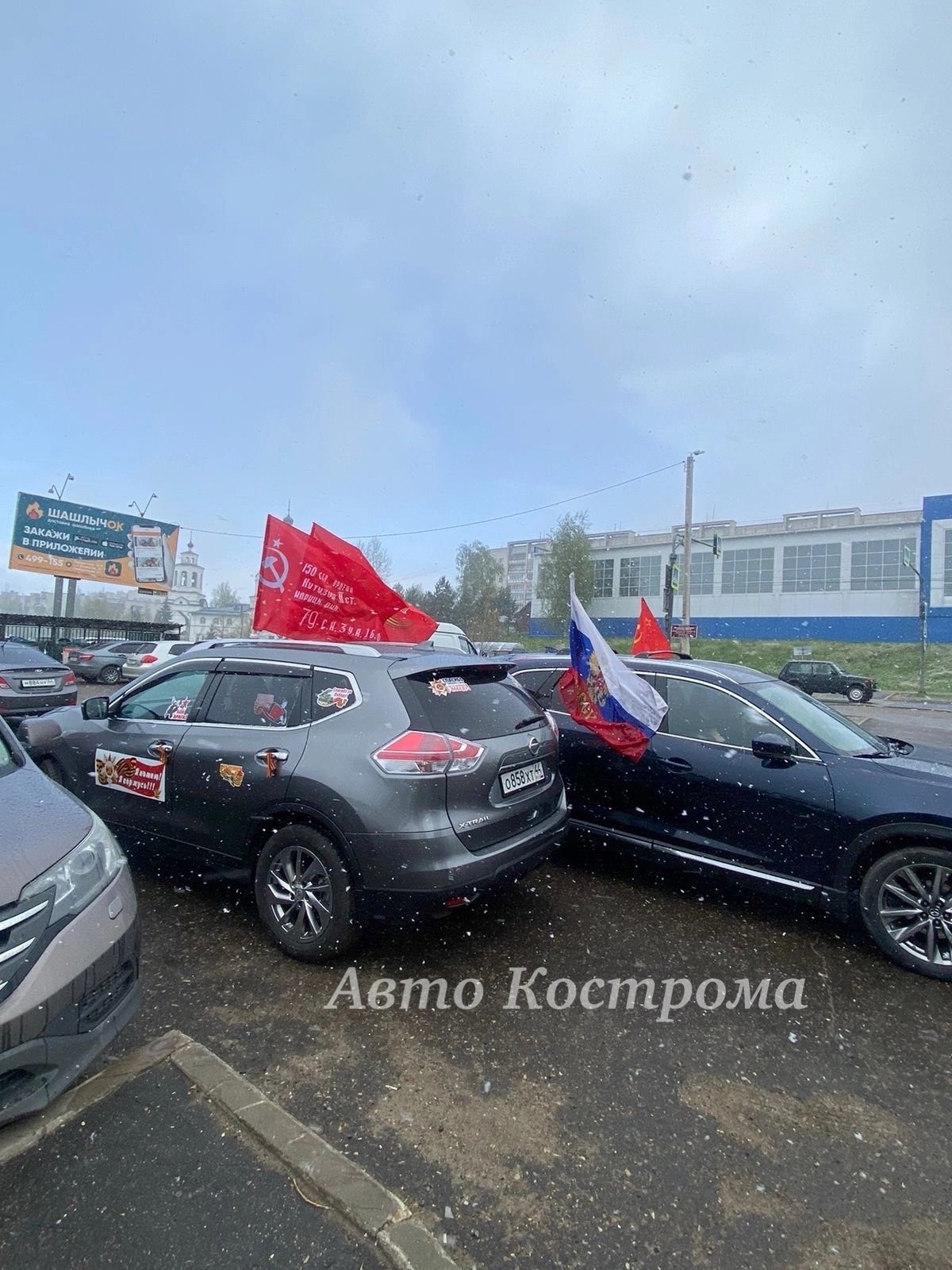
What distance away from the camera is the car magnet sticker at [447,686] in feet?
11.5

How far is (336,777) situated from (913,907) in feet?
9.93

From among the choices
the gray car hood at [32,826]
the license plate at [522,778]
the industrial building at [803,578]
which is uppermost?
the industrial building at [803,578]

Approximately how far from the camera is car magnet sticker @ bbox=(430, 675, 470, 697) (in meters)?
3.52

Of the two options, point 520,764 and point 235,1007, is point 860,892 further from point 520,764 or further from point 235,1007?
point 235,1007

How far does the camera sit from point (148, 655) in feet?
60.9

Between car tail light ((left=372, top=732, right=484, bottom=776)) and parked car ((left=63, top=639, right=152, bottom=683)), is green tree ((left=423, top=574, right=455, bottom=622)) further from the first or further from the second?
car tail light ((left=372, top=732, right=484, bottom=776))

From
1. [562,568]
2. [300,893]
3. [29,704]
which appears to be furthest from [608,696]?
[562,568]

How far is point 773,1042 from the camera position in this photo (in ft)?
9.59

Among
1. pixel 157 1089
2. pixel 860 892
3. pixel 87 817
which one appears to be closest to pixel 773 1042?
pixel 860 892

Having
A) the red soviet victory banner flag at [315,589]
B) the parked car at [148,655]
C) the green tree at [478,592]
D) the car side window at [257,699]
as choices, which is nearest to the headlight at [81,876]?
the car side window at [257,699]

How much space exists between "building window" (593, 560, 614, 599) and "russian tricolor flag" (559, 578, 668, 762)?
188 ft

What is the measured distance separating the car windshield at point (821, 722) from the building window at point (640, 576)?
179ft

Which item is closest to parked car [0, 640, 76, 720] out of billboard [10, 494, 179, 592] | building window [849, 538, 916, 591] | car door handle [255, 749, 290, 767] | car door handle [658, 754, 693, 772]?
car door handle [255, 749, 290, 767]

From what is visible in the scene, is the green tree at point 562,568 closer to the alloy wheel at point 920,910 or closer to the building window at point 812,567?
the building window at point 812,567
